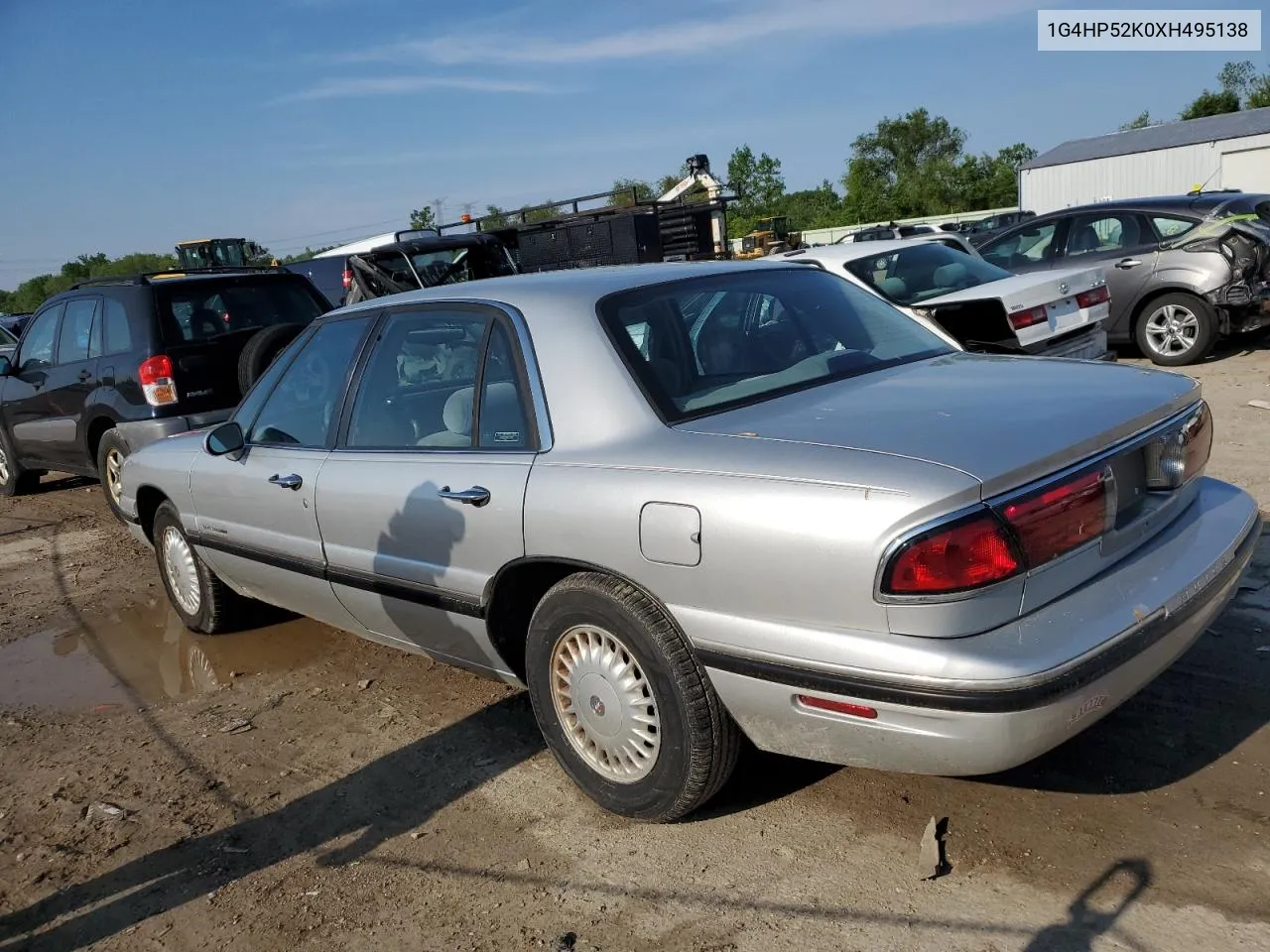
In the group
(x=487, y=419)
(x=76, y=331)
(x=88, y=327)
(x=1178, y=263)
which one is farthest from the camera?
(x=1178, y=263)

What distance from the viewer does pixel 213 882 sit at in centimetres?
313

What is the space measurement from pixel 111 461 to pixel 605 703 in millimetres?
6369

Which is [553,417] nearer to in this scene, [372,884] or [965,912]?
[372,884]

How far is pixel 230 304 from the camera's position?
26.4 ft

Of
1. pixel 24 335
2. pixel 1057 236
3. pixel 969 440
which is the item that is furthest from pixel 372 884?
pixel 1057 236

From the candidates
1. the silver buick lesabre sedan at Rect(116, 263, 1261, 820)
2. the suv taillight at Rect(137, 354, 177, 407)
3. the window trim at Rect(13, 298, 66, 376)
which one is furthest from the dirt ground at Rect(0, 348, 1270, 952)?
the window trim at Rect(13, 298, 66, 376)

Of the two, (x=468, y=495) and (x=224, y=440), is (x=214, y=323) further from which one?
(x=468, y=495)

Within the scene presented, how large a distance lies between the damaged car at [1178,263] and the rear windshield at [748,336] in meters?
6.59

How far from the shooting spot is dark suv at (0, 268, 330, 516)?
7.55m

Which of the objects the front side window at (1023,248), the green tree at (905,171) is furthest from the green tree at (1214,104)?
the front side window at (1023,248)

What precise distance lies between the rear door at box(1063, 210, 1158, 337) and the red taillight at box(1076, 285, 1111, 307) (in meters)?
2.41

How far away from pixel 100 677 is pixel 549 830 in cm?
301

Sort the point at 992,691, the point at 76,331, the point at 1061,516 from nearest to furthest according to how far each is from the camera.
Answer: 1. the point at 992,691
2. the point at 1061,516
3. the point at 76,331

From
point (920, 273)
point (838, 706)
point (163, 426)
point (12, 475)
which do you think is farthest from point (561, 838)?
point (12, 475)
